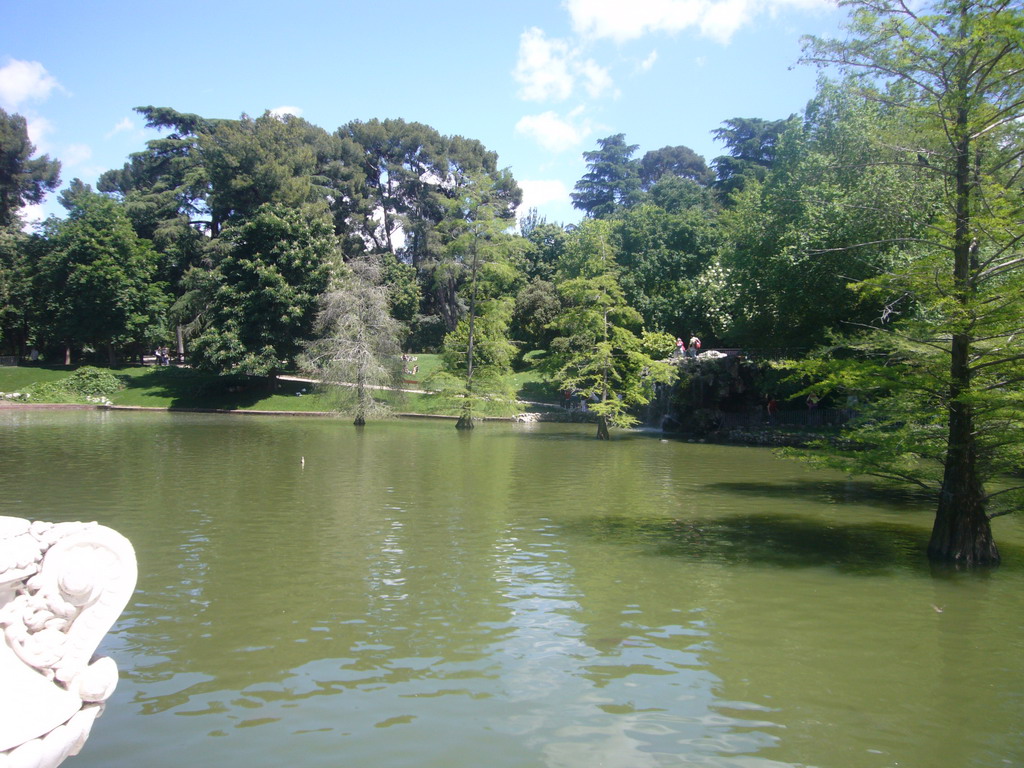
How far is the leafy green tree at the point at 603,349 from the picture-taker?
3027 cm

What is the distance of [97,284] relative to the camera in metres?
46.5

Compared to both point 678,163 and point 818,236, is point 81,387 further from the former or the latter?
point 678,163

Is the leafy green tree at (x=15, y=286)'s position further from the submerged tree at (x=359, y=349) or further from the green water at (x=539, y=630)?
the green water at (x=539, y=630)

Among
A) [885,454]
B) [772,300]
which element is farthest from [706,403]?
[885,454]

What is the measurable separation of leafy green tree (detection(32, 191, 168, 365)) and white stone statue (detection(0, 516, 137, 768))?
161ft

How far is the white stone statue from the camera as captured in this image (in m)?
3.29

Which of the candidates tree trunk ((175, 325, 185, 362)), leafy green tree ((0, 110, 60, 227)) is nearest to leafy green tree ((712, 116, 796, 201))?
tree trunk ((175, 325, 185, 362))

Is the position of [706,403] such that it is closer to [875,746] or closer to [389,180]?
[875,746]

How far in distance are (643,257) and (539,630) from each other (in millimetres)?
37267

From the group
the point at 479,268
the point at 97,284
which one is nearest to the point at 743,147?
the point at 479,268

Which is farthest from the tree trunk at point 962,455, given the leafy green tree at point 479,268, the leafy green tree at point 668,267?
the leafy green tree at point 668,267

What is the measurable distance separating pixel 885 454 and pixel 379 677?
325 inches

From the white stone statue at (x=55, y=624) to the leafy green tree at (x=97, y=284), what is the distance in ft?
161

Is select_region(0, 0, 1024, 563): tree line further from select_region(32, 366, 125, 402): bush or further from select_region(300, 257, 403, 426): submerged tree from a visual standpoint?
select_region(32, 366, 125, 402): bush
